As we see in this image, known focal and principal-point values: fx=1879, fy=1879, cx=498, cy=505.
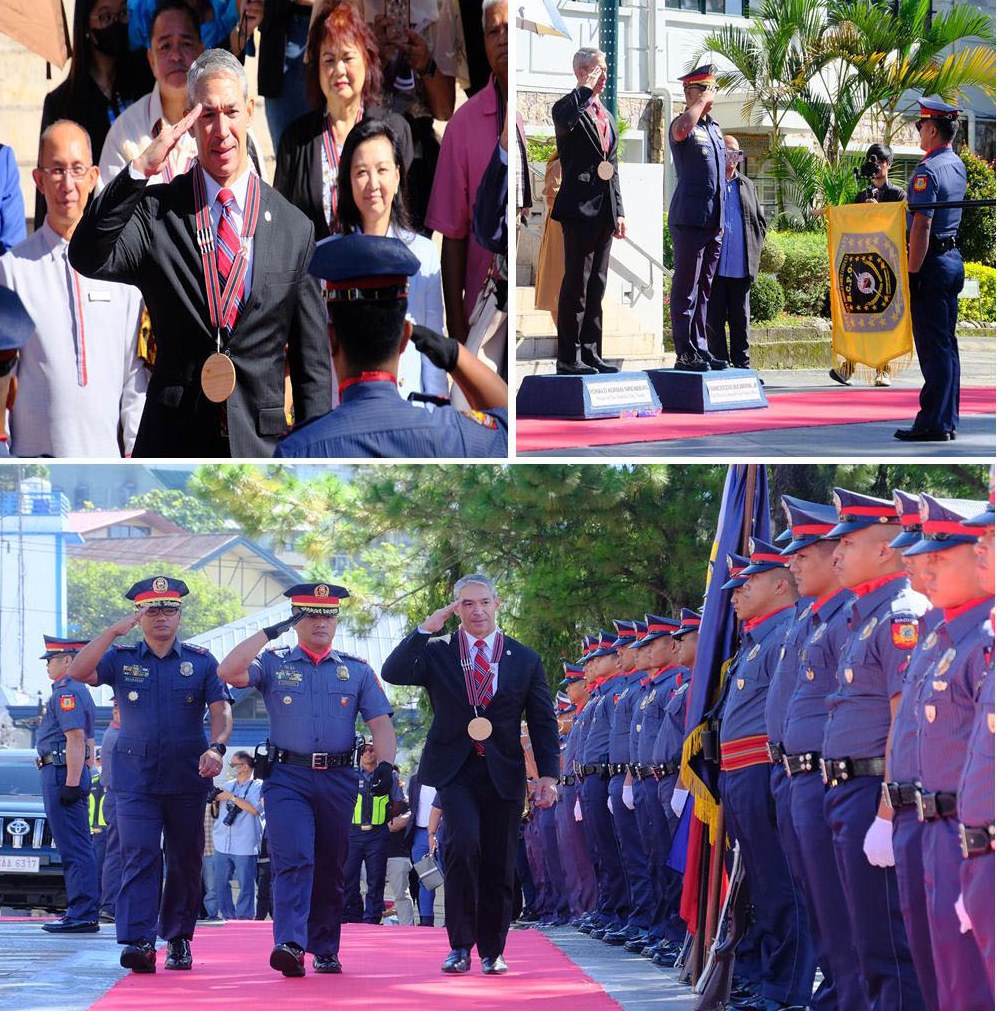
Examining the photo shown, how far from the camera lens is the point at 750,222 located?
921 cm

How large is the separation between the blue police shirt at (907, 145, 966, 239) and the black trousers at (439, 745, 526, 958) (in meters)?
2.69

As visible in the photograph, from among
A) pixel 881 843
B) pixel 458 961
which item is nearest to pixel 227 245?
pixel 458 961

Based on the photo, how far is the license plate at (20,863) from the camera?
35.1 feet

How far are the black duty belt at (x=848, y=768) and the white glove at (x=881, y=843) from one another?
0.22 m

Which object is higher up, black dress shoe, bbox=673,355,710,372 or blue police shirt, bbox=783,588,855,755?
black dress shoe, bbox=673,355,710,372

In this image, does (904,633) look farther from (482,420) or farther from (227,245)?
(227,245)

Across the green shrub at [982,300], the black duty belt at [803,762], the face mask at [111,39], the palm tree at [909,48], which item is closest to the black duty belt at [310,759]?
the black duty belt at [803,762]

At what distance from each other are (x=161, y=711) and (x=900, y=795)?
3.29 m

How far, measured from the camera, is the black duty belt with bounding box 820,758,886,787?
4797 millimetres

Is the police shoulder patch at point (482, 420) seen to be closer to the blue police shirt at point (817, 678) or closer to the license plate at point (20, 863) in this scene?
the blue police shirt at point (817, 678)

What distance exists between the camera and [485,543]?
16.7 m

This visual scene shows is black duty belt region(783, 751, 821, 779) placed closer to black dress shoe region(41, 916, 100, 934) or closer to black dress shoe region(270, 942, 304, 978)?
black dress shoe region(270, 942, 304, 978)

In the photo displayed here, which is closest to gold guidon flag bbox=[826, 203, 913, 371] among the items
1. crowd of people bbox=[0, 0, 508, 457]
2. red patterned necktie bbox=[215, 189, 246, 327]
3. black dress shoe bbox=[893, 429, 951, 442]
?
black dress shoe bbox=[893, 429, 951, 442]

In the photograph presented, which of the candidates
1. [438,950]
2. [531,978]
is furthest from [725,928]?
[438,950]
